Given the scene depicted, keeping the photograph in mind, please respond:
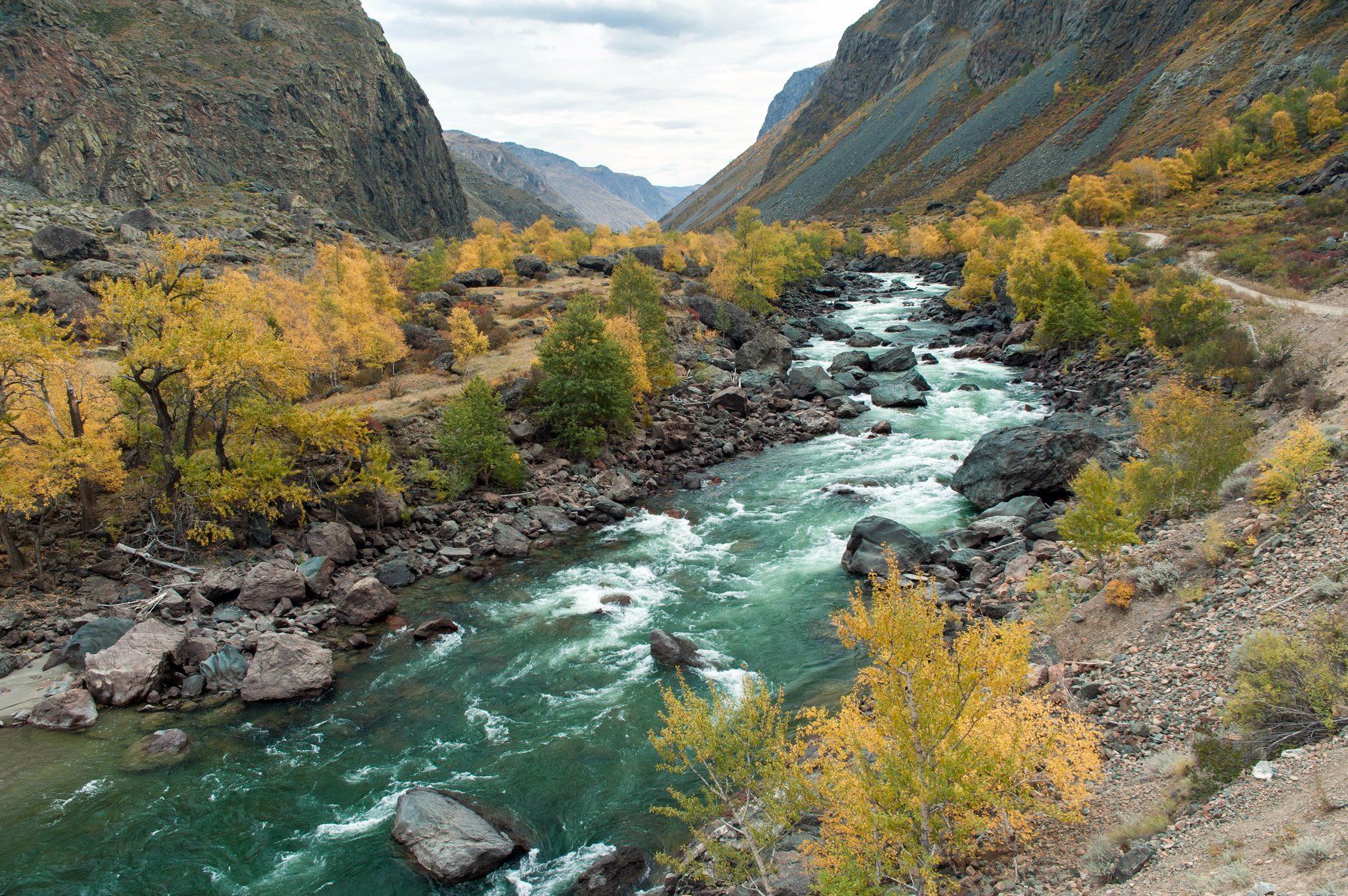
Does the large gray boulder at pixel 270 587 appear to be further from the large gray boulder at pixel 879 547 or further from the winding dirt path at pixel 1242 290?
the winding dirt path at pixel 1242 290

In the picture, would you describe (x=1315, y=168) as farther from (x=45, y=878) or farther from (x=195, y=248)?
(x=45, y=878)

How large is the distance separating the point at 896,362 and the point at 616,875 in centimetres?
4631

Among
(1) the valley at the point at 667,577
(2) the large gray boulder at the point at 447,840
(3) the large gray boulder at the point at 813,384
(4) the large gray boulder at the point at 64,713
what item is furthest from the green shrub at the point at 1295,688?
(3) the large gray boulder at the point at 813,384

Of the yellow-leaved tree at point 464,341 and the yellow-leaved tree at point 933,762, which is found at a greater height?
the yellow-leaved tree at point 464,341

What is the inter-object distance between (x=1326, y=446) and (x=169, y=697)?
31013 millimetres

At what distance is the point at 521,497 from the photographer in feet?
109

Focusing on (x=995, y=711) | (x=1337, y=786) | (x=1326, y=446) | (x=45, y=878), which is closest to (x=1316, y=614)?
(x=1337, y=786)

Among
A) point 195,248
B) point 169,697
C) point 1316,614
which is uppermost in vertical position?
point 195,248

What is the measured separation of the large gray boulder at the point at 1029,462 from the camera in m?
28.6

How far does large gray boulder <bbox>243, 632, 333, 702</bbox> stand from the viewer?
19500mm

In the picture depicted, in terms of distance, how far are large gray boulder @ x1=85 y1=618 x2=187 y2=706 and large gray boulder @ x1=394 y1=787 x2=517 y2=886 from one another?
9.93m

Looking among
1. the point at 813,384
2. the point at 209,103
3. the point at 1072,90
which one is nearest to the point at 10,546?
the point at 813,384

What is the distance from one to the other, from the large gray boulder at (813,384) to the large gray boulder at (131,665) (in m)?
38.2

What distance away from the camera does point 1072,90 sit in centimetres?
14500
